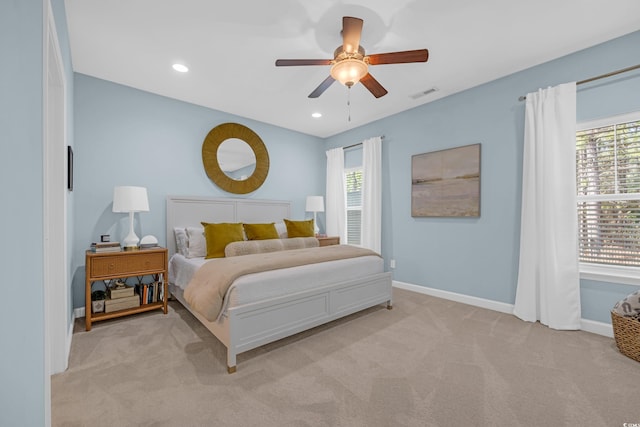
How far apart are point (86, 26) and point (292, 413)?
11.3 ft

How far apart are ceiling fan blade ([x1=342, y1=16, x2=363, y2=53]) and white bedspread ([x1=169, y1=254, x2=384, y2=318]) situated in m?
1.92

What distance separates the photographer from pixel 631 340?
209 cm

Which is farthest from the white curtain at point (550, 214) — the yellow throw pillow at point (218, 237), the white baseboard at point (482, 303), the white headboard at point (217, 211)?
the white headboard at point (217, 211)

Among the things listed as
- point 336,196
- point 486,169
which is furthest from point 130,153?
point 486,169

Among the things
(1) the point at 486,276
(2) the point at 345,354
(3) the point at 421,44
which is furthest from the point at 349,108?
(2) the point at 345,354

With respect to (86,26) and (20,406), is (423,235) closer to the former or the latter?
(20,406)

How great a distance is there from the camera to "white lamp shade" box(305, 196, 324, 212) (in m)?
4.84

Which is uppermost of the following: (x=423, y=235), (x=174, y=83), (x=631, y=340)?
(x=174, y=83)

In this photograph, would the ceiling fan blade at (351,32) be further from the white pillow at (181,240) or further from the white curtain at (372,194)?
the white pillow at (181,240)

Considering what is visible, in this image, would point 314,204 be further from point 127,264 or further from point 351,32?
point 351,32

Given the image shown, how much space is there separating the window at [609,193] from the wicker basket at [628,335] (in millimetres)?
543

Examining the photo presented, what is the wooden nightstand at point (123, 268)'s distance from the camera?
2645 mm

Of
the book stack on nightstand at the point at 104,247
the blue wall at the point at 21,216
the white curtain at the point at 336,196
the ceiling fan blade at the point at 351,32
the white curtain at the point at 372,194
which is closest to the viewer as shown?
the blue wall at the point at 21,216

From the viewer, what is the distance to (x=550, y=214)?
2715 mm
